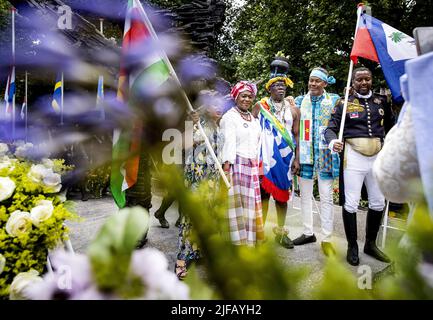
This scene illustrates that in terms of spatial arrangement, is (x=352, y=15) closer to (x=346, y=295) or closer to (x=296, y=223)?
(x=296, y=223)

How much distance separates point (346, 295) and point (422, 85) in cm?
62

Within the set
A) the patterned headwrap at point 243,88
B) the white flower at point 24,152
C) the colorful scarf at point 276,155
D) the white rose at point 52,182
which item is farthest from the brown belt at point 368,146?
the white flower at point 24,152

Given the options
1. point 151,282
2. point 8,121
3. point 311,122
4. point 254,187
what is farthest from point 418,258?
point 8,121

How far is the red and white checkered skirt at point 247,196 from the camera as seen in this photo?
10.9 feet

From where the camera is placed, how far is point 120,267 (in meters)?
0.33

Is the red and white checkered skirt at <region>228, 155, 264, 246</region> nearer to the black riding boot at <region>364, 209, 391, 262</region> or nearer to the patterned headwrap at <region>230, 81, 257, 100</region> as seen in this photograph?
the patterned headwrap at <region>230, 81, 257, 100</region>

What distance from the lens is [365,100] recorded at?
3174 mm

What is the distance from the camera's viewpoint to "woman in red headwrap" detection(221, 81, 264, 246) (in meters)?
3.22

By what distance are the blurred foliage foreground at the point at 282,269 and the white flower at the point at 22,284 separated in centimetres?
92

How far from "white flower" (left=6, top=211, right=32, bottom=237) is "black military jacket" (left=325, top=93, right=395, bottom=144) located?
2.63 metres

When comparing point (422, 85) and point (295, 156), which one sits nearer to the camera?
point (422, 85)

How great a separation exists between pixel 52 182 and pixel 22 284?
0.73 meters

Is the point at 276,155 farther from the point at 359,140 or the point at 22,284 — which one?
the point at 22,284

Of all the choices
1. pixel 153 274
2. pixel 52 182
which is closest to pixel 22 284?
pixel 52 182
